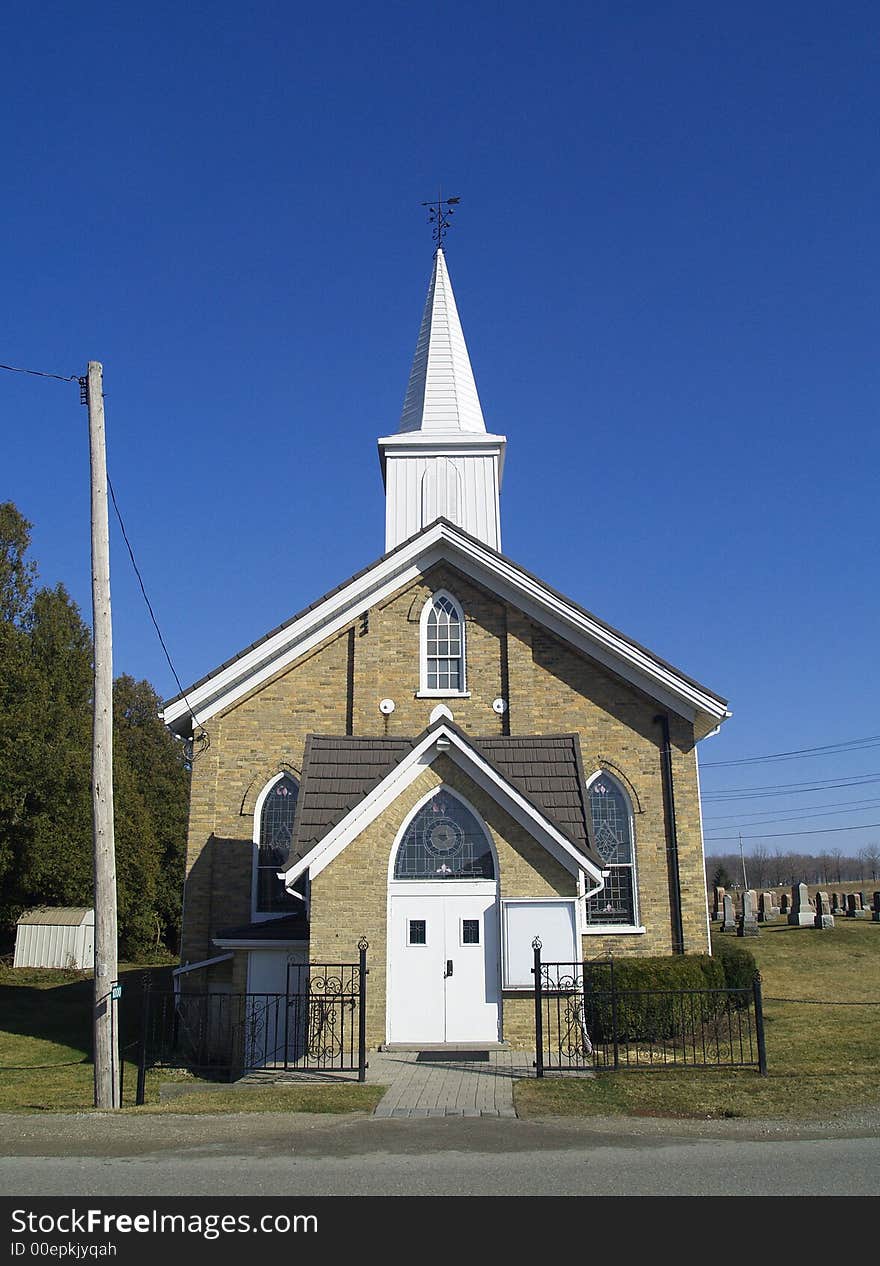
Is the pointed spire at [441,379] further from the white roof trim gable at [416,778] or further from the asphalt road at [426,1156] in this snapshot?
the asphalt road at [426,1156]

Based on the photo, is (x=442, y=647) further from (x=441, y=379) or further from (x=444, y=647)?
(x=441, y=379)

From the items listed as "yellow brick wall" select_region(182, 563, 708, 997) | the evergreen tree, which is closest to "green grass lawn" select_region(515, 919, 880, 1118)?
"yellow brick wall" select_region(182, 563, 708, 997)

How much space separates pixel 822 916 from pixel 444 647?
21.3 meters

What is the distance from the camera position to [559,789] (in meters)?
17.6

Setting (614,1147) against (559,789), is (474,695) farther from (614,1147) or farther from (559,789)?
(614,1147)

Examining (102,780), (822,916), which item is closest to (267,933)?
(102,780)

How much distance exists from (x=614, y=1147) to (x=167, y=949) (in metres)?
42.9

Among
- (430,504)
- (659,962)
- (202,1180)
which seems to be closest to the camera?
(202,1180)

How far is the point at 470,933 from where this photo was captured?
53.5 ft

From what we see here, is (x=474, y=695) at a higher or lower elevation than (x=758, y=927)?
higher

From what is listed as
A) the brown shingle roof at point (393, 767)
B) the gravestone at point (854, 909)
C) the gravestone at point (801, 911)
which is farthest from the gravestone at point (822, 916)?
the brown shingle roof at point (393, 767)

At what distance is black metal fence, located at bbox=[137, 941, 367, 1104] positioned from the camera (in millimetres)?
14359

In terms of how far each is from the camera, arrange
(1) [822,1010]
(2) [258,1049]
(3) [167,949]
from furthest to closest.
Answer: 1. (3) [167,949]
2. (1) [822,1010]
3. (2) [258,1049]
